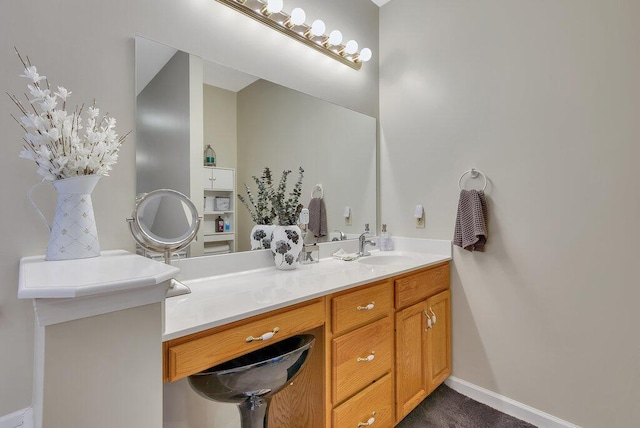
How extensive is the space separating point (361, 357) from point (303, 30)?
1.82 metres

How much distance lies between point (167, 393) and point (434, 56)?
7.98 ft

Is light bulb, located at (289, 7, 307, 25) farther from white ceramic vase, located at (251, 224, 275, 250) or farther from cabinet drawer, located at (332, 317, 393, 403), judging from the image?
cabinet drawer, located at (332, 317, 393, 403)

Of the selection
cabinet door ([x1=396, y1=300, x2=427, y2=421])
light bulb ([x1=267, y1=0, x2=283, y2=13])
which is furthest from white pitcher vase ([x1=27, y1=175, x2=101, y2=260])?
cabinet door ([x1=396, y1=300, x2=427, y2=421])

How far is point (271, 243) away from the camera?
1584mm

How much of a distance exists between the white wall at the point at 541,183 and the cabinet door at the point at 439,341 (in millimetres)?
77

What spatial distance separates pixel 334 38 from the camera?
6.30 ft

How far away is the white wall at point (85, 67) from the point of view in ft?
3.11

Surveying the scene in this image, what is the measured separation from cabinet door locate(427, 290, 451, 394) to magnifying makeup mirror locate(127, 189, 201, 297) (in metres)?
1.37

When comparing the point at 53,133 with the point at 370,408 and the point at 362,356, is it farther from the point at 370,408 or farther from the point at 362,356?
the point at 370,408

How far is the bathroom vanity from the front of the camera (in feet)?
2.96

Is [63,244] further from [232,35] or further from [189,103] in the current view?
[232,35]

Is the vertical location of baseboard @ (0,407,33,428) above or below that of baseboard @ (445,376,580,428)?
above

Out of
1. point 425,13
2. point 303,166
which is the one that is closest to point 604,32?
point 425,13

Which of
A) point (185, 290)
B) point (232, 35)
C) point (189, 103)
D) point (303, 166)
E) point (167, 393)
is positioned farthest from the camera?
point (303, 166)
